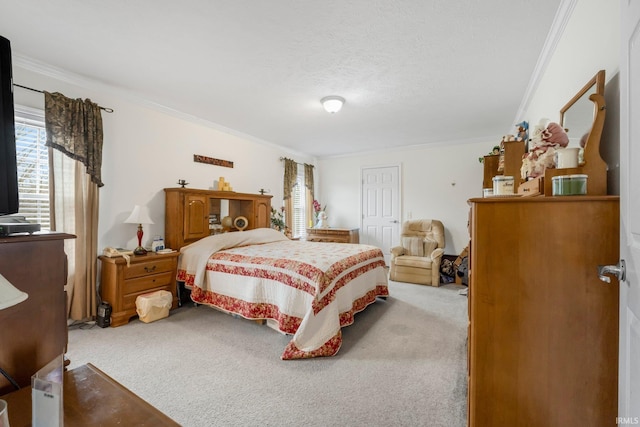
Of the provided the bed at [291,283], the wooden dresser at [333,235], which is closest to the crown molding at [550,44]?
the bed at [291,283]

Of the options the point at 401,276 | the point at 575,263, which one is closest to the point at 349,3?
the point at 575,263

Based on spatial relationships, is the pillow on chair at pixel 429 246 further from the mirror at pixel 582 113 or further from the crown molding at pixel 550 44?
the mirror at pixel 582 113

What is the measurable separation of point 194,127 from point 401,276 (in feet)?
13.2

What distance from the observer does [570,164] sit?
126 centimetres

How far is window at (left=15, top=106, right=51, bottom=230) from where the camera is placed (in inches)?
98.7

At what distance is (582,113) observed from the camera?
1.50 metres

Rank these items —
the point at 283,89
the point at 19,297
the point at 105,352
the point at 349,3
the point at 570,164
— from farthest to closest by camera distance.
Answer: the point at 283,89 < the point at 105,352 < the point at 349,3 < the point at 570,164 < the point at 19,297

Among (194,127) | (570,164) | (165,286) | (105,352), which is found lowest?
(105,352)

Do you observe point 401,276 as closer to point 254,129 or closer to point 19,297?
point 254,129

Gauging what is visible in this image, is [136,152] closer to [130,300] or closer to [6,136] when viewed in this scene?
[130,300]

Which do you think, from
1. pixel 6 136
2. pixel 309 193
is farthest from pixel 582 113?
pixel 309 193

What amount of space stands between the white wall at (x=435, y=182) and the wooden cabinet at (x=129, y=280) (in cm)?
408

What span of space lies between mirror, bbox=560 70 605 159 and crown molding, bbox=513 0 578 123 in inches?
25.5

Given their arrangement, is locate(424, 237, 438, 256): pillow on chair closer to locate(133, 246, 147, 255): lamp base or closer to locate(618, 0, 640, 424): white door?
locate(618, 0, 640, 424): white door
